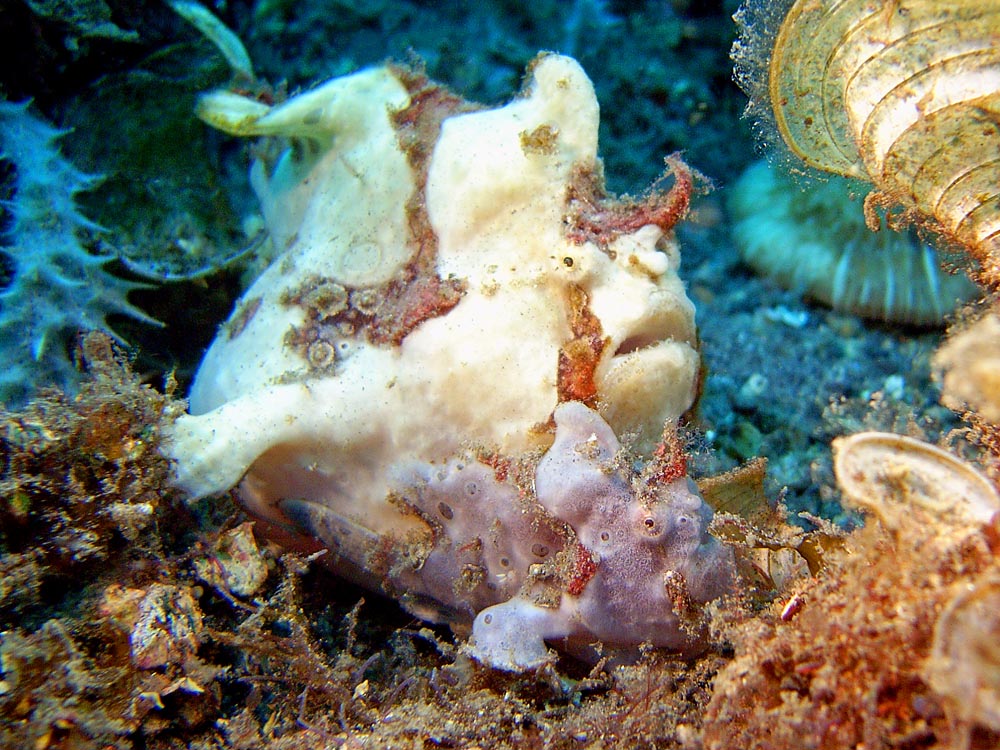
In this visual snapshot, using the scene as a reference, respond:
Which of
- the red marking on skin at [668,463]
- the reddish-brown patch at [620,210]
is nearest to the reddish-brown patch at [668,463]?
the red marking on skin at [668,463]

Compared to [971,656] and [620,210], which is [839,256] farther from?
[971,656]

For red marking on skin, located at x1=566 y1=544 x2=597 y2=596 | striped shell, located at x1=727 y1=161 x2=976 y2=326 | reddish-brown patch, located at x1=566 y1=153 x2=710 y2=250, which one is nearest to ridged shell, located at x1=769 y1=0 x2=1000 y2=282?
reddish-brown patch, located at x1=566 y1=153 x2=710 y2=250

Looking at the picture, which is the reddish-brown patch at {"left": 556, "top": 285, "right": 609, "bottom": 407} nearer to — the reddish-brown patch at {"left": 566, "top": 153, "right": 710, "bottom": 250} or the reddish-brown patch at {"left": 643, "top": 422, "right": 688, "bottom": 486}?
the reddish-brown patch at {"left": 566, "top": 153, "right": 710, "bottom": 250}

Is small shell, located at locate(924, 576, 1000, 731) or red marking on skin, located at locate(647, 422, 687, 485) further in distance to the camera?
red marking on skin, located at locate(647, 422, 687, 485)

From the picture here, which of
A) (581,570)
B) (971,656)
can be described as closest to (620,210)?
(581,570)

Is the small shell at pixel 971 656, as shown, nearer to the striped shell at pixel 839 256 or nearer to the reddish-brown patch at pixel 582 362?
the reddish-brown patch at pixel 582 362

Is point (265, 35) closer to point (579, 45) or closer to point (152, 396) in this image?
point (579, 45)
